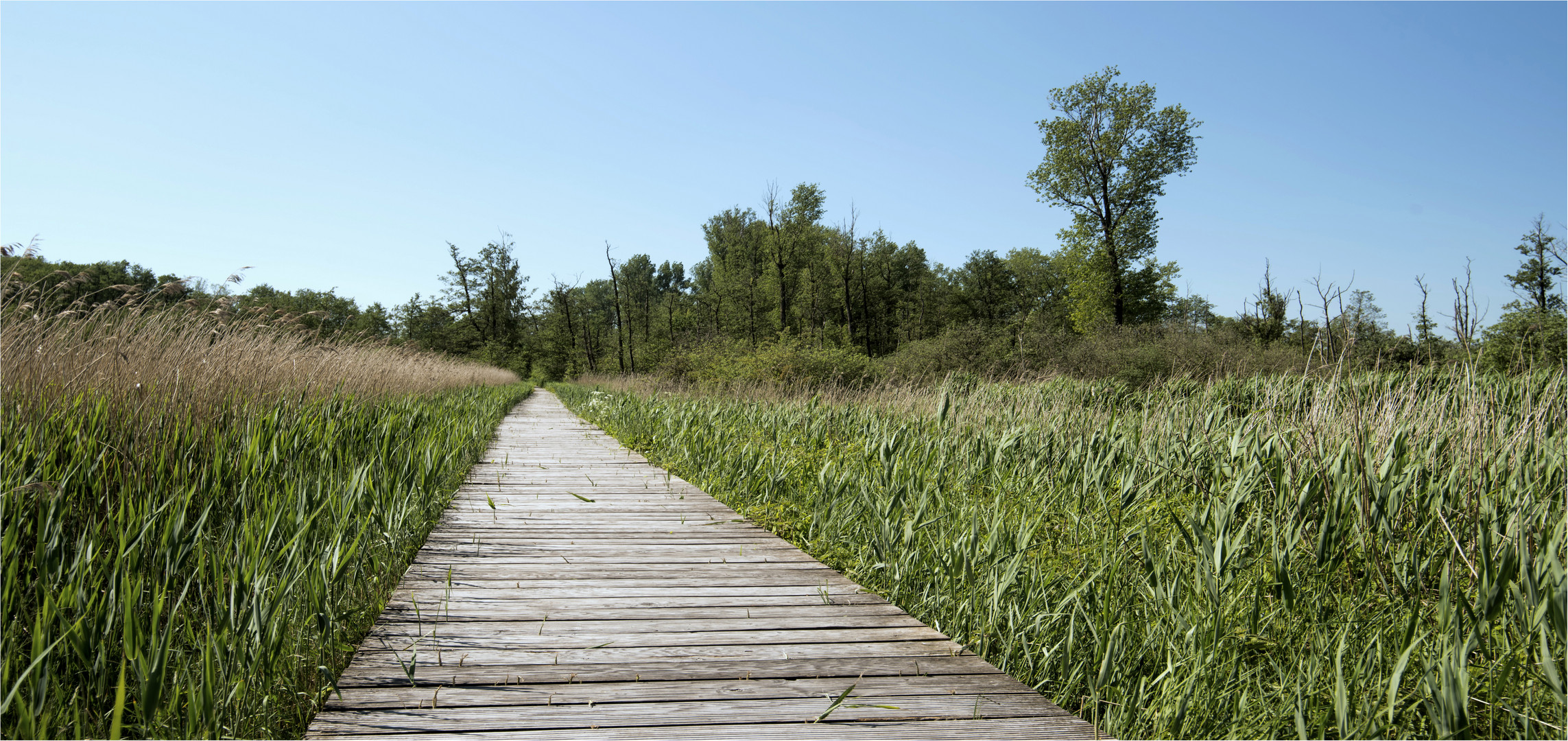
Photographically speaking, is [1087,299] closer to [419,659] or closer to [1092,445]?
[1092,445]

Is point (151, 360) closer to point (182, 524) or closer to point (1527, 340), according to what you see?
point (182, 524)

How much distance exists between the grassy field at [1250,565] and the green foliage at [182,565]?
213 centimetres

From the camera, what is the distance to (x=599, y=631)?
237 cm

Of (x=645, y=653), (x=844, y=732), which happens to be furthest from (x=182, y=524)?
(x=844, y=732)

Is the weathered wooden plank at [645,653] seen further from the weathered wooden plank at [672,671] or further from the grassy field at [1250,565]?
the grassy field at [1250,565]

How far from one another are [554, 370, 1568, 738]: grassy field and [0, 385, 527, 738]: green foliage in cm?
213

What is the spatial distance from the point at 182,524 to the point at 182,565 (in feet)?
0.58

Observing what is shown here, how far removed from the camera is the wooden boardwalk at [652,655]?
70.2 inches

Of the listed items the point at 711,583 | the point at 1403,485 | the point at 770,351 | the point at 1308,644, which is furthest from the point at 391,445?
the point at 770,351

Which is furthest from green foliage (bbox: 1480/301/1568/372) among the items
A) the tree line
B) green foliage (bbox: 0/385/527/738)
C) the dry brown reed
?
the dry brown reed

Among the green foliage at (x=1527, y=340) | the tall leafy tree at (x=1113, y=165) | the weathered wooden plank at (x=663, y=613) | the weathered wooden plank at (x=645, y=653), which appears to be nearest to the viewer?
the weathered wooden plank at (x=645, y=653)

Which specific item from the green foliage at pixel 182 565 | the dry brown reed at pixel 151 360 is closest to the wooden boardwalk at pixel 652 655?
the green foliage at pixel 182 565

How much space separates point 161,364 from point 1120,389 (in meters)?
15.5

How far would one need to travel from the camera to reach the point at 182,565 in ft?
7.38
